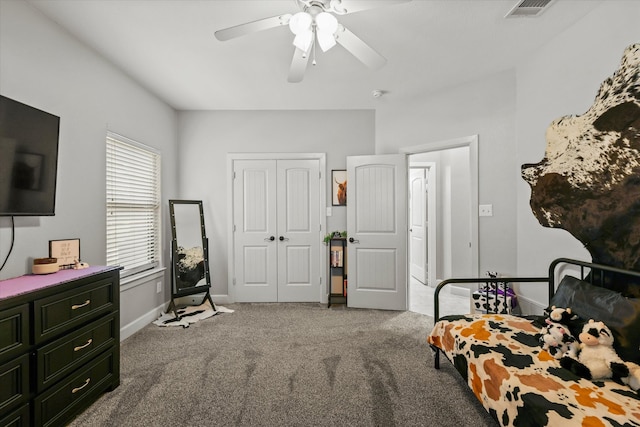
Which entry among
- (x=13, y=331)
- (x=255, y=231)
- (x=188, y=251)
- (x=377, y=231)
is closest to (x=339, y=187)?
(x=377, y=231)

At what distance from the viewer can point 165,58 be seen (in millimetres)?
2826

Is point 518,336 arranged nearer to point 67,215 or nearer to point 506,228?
point 506,228

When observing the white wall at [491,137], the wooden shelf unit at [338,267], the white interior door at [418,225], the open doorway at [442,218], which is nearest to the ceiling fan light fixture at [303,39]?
the white wall at [491,137]

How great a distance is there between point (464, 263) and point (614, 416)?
12.6ft

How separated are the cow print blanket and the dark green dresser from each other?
2394 mm

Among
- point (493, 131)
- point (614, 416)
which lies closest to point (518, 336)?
point (614, 416)

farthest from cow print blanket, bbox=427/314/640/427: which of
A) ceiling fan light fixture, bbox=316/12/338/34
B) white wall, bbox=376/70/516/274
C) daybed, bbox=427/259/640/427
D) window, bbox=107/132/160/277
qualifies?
window, bbox=107/132/160/277

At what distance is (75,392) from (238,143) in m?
3.30

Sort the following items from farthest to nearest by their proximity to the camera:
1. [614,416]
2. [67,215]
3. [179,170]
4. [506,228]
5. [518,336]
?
[179,170] < [506,228] < [67,215] < [518,336] < [614,416]

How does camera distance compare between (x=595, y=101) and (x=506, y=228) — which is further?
(x=506, y=228)

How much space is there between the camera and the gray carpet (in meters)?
1.88

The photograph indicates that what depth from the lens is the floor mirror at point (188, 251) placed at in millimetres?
3773

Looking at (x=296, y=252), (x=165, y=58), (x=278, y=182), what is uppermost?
(x=165, y=58)

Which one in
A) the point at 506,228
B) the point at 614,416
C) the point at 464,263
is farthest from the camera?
the point at 464,263
